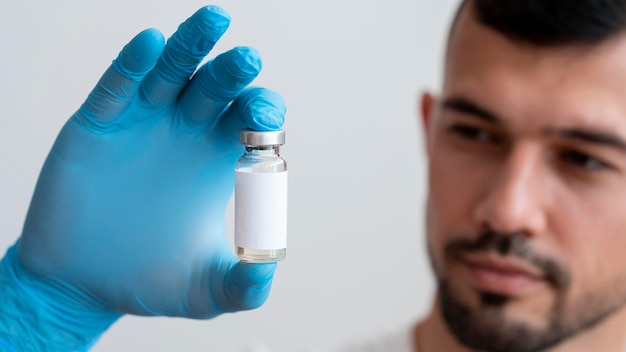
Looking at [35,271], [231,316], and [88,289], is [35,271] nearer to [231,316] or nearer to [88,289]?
[88,289]

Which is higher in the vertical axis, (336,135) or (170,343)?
(336,135)

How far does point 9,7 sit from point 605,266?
5.21ft

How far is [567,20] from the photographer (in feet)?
4.11

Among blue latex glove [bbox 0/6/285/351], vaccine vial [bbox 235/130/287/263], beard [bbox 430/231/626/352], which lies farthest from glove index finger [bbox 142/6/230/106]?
beard [bbox 430/231/626/352]

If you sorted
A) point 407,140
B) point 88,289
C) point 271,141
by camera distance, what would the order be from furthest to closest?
point 407,140 < point 88,289 < point 271,141

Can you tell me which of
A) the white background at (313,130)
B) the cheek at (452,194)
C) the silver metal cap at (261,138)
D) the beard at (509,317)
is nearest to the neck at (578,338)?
the beard at (509,317)

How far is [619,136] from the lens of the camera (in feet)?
4.10

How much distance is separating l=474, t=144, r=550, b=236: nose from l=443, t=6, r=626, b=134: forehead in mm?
54

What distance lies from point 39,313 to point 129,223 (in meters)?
0.23

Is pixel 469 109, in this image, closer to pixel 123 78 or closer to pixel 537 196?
pixel 537 196

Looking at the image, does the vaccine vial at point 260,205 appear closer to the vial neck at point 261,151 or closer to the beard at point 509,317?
the vial neck at point 261,151

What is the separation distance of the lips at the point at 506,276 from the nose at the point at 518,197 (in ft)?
0.15

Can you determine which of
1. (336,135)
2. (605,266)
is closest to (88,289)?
(605,266)

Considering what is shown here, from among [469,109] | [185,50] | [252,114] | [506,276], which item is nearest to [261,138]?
[252,114]
